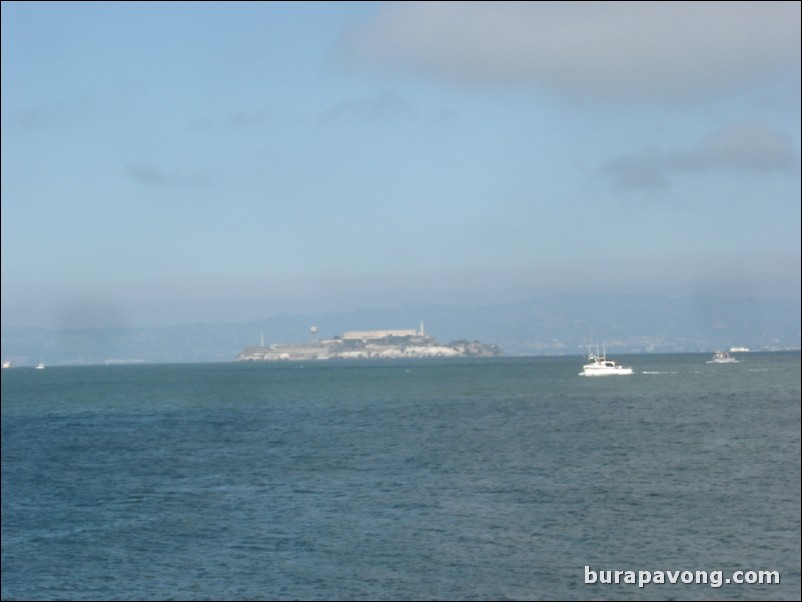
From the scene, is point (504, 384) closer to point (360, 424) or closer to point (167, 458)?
point (360, 424)

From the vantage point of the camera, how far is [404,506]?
50.8 metres

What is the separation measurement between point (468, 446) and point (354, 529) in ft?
101

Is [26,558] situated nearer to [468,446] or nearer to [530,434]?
→ [468,446]

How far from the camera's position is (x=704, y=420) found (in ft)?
306

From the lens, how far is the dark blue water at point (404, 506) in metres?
37.7

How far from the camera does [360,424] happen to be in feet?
318

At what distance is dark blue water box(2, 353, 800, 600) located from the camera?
37656 mm

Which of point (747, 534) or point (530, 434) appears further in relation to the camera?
point (530, 434)

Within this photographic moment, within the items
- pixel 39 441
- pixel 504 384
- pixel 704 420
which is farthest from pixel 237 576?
pixel 504 384

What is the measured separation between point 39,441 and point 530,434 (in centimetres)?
4137

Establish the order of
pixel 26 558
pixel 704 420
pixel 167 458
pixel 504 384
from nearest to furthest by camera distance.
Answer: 1. pixel 26 558
2. pixel 167 458
3. pixel 704 420
4. pixel 504 384

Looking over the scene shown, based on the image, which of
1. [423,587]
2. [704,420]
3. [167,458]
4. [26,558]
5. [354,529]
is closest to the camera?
[423,587]

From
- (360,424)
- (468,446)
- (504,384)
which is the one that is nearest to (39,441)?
(360,424)

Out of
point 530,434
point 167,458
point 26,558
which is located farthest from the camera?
point 530,434
